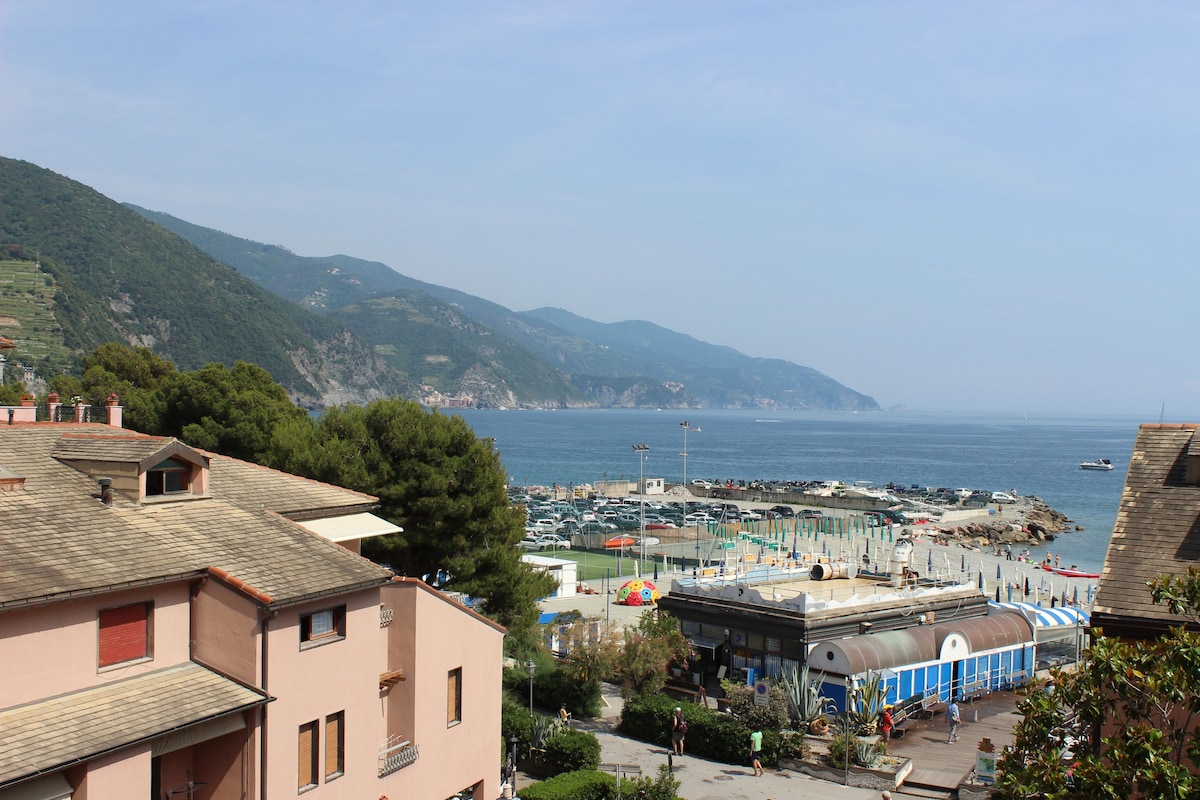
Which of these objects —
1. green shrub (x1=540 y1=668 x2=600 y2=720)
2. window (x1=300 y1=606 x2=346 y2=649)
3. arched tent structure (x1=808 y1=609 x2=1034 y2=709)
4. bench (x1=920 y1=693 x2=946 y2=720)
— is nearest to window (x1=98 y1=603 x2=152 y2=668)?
window (x1=300 y1=606 x2=346 y2=649)

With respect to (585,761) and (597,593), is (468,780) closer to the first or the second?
(585,761)

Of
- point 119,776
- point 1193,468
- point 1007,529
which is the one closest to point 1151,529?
point 1193,468

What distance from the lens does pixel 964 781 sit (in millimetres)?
21531

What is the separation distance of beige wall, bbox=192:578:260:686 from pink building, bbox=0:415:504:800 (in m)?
0.02

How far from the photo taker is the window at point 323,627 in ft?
47.0

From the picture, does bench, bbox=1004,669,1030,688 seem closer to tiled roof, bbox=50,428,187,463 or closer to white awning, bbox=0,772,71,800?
tiled roof, bbox=50,428,187,463

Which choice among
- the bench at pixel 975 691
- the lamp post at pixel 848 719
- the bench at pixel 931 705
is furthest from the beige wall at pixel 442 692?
the bench at pixel 975 691

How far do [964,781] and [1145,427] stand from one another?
9.67 m

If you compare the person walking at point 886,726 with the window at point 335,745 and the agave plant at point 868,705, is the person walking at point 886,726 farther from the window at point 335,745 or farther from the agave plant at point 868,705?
the window at point 335,745

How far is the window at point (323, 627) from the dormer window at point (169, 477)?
10.2 ft

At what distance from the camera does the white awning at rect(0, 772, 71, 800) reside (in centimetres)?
1035

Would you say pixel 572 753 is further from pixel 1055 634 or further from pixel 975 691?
pixel 1055 634

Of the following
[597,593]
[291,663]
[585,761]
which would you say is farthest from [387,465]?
[597,593]

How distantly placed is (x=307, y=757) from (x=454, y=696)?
13.3 ft
